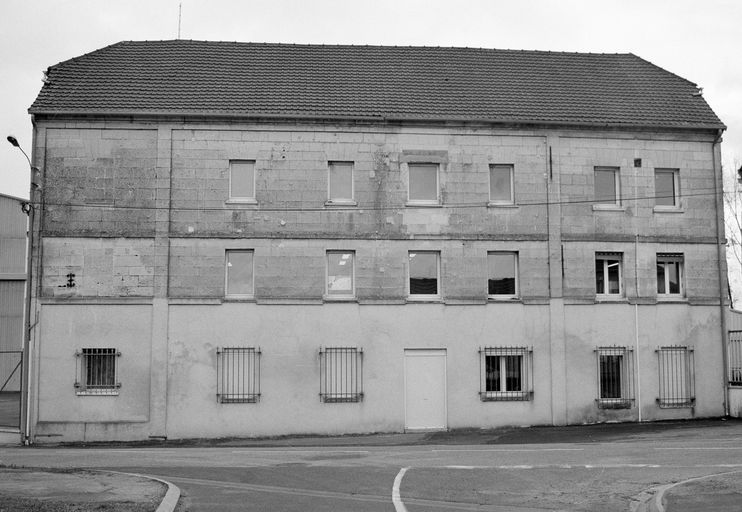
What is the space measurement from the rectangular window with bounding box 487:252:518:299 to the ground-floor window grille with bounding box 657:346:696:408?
510 cm

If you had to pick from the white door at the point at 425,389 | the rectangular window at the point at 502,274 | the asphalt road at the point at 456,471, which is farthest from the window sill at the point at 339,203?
the asphalt road at the point at 456,471

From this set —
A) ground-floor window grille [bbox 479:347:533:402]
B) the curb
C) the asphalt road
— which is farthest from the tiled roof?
the curb

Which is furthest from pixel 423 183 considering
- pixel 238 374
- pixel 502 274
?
pixel 238 374

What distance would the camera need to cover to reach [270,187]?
28141mm

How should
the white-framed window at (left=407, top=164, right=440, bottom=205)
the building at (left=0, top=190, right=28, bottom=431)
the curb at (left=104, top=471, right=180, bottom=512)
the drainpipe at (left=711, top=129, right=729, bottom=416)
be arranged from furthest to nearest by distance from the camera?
1. the building at (left=0, top=190, right=28, bottom=431)
2. the drainpipe at (left=711, top=129, right=729, bottom=416)
3. the white-framed window at (left=407, top=164, right=440, bottom=205)
4. the curb at (left=104, top=471, right=180, bottom=512)

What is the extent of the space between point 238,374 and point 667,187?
15062 mm

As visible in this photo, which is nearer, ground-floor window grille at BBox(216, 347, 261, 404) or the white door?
ground-floor window grille at BBox(216, 347, 261, 404)

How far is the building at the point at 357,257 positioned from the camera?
89.6 feet

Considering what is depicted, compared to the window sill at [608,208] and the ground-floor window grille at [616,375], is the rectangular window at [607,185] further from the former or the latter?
the ground-floor window grille at [616,375]

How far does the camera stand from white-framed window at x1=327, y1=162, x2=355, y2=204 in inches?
1125

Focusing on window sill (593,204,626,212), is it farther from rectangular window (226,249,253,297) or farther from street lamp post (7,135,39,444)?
street lamp post (7,135,39,444)

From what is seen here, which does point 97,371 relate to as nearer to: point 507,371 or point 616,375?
point 507,371

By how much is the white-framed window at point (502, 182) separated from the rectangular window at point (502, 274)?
72.3 inches

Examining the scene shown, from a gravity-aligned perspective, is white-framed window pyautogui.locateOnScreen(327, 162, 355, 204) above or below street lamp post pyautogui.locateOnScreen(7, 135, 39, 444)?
above
